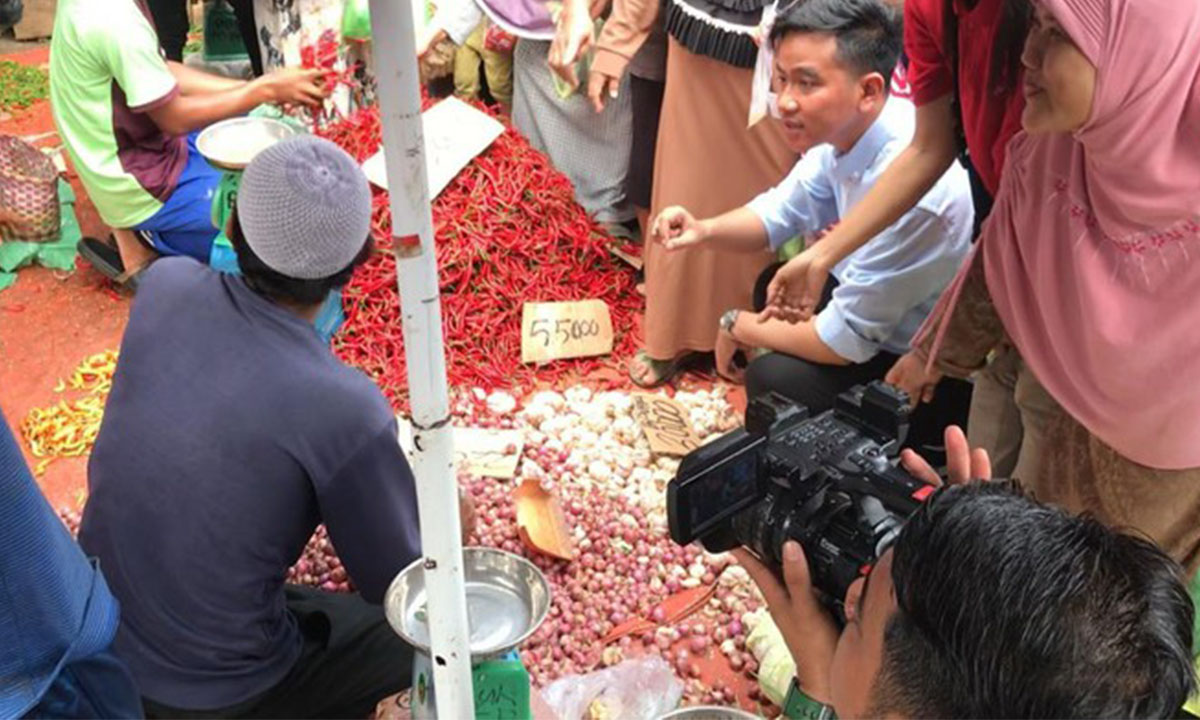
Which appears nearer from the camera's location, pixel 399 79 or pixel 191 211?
pixel 399 79

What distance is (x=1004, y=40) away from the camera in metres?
2.06

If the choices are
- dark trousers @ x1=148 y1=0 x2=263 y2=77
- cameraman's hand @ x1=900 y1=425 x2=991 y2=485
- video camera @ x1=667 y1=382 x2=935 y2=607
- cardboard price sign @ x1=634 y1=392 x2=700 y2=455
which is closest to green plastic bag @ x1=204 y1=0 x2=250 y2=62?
dark trousers @ x1=148 y1=0 x2=263 y2=77

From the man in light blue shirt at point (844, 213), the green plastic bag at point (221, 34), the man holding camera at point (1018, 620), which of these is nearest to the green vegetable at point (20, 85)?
the green plastic bag at point (221, 34)

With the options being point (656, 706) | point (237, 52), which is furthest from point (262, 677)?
point (237, 52)

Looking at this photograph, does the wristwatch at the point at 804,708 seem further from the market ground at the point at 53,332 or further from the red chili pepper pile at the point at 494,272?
the red chili pepper pile at the point at 494,272

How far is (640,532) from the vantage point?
2980mm

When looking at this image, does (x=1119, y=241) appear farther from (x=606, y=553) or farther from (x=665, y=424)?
(x=665, y=424)

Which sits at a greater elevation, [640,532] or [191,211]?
[191,211]

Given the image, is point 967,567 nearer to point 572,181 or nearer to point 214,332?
point 214,332

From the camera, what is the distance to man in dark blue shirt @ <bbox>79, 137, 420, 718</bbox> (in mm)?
1890

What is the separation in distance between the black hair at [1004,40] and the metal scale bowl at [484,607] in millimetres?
1268

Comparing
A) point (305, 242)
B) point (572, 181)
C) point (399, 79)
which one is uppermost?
point (399, 79)

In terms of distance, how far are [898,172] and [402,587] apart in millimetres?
1432

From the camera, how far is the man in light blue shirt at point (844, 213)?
260 cm
